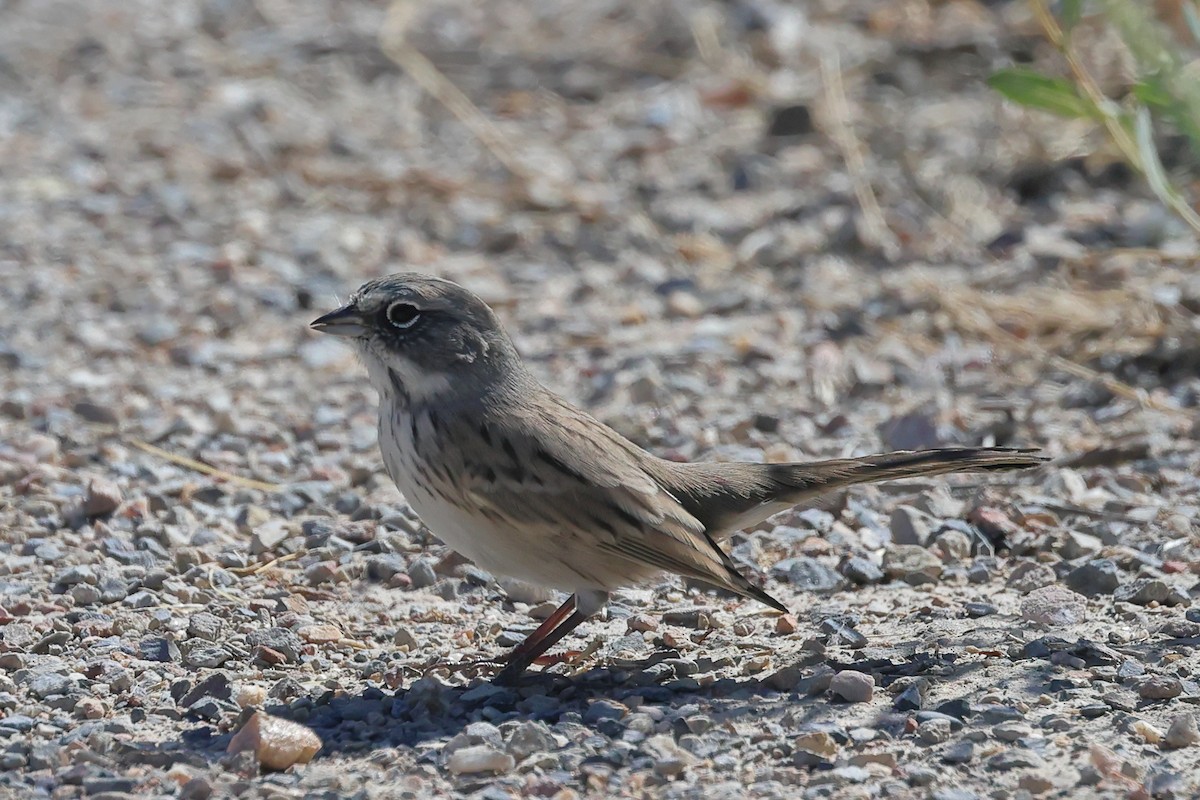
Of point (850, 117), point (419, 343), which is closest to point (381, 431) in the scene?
point (419, 343)

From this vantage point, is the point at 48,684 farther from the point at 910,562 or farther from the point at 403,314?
the point at 910,562

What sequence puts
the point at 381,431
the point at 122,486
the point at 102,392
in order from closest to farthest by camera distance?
the point at 381,431
the point at 122,486
the point at 102,392

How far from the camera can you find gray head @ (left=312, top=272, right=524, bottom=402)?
17.9 feet

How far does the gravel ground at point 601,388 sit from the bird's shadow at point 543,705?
18 millimetres

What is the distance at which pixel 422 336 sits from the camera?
5512mm

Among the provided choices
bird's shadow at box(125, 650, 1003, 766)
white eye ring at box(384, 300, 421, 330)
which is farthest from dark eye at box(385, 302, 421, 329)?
bird's shadow at box(125, 650, 1003, 766)

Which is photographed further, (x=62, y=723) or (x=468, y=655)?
(x=468, y=655)

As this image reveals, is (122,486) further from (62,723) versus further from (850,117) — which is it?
(850,117)

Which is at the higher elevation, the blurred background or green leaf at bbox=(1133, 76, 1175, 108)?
green leaf at bbox=(1133, 76, 1175, 108)

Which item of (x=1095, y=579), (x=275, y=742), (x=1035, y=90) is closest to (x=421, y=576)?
(x=275, y=742)

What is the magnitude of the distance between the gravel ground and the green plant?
1.18 m

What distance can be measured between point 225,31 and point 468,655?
8.32 m

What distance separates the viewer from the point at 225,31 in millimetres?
12578

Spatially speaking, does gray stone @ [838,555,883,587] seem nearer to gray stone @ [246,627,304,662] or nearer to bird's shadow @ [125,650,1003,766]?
bird's shadow @ [125,650,1003,766]
